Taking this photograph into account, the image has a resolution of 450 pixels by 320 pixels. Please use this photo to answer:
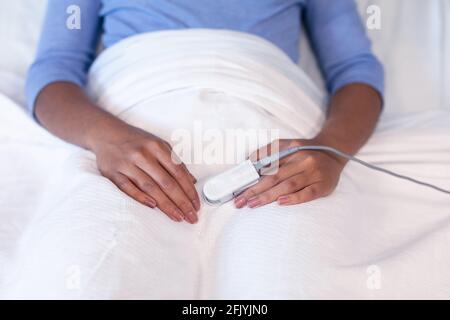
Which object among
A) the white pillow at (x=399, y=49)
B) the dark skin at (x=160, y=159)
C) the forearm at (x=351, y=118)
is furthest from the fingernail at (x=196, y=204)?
the white pillow at (x=399, y=49)

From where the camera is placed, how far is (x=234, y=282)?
626 mm

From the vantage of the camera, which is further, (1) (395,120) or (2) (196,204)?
(1) (395,120)

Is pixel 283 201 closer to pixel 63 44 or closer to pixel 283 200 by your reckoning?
pixel 283 200

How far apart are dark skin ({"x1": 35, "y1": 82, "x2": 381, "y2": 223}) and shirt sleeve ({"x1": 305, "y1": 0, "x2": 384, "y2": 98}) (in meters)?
0.10

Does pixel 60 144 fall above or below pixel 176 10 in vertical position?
below

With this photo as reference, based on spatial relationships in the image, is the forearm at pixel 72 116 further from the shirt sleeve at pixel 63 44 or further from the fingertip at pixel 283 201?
the fingertip at pixel 283 201

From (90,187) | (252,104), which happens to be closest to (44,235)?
(90,187)

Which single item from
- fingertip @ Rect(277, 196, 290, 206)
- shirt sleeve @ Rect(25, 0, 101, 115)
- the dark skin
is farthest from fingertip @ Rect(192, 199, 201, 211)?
shirt sleeve @ Rect(25, 0, 101, 115)

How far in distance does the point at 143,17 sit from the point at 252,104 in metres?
0.26

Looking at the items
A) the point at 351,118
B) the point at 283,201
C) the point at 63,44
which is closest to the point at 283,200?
the point at 283,201

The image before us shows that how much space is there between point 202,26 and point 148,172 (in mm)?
309

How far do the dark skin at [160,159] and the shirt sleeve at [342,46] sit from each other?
98 mm

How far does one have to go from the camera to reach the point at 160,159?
72cm
